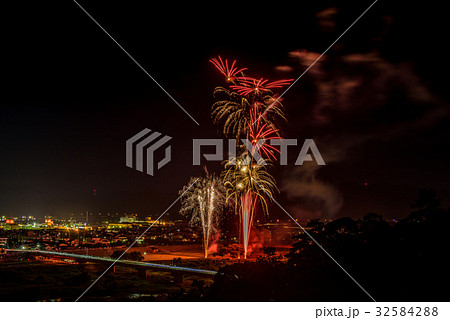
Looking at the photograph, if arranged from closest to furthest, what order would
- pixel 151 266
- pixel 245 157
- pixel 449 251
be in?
pixel 449 251 < pixel 245 157 < pixel 151 266

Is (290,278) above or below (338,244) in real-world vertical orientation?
below

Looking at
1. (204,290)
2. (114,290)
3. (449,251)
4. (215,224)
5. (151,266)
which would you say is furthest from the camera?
(215,224)

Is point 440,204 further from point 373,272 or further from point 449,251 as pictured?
point 373,272

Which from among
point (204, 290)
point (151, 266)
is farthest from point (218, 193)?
point (204, 290)

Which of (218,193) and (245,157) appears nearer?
(245,157)

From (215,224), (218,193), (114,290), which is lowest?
(114,290)

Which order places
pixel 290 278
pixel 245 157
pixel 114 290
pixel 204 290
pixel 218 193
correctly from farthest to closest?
pixel 218 193 → pixel 114 290 → pixel 245 157 → pixel 204 290 → pixel 290 278

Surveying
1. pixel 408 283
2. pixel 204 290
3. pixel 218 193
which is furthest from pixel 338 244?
pixel 218 193

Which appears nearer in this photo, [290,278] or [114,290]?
[290,278]
